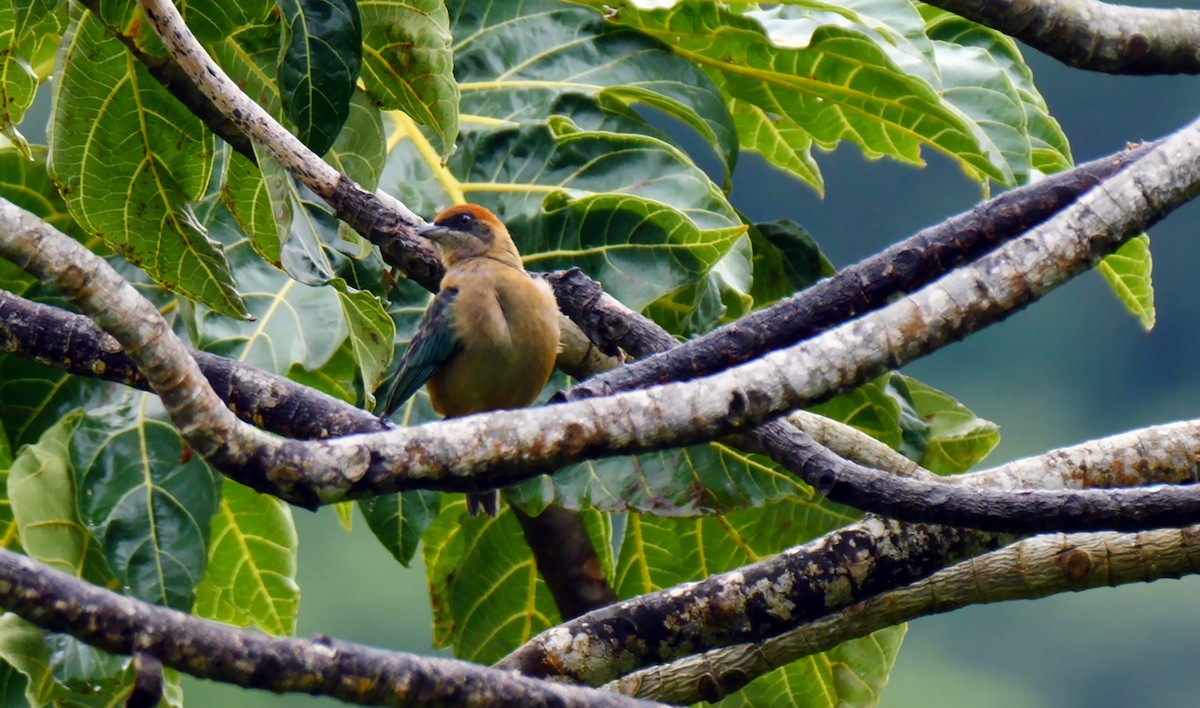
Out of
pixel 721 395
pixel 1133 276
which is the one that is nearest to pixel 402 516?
pixel 721 395

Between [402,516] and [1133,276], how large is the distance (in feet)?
7.11

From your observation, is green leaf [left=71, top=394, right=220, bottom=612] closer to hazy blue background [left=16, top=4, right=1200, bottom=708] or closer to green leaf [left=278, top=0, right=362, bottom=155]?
green leaf [left=278, top=0, right=362, bottom=155]

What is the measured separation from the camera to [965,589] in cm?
310

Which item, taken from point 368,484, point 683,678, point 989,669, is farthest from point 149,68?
point 989,669

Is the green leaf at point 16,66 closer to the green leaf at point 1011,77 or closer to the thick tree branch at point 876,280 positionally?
the thick tree branch at point 876,280

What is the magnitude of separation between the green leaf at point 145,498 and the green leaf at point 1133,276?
8.23ft

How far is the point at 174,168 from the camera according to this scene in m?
3.05

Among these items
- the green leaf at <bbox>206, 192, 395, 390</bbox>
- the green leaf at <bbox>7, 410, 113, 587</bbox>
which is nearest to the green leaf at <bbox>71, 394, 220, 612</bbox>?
the green leaf at <bbox>7, 410, 113, 587</bbox>

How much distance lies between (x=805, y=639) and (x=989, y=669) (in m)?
18.6

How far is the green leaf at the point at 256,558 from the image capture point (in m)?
3.96

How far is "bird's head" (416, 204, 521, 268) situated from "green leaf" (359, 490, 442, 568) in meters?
0.58

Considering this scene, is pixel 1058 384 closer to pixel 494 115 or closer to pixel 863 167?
pixel 863 167

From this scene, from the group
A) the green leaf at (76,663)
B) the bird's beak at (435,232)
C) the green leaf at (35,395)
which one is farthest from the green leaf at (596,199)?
the green leaf at (76,663)

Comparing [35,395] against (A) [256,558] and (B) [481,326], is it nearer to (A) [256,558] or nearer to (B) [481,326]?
(A) [256,558]
